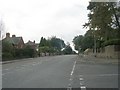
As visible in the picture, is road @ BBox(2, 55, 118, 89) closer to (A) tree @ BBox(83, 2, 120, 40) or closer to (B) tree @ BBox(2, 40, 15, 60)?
(A) tree @ BBox(83, 2, 120, 40)

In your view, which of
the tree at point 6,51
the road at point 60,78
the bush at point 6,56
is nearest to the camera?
the road at point 60,78

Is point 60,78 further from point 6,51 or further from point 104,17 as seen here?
point 6,51

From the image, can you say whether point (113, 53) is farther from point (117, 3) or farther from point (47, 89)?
point (47, 89)

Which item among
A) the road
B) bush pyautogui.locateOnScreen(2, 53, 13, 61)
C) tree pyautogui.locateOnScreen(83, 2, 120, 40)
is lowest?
the road

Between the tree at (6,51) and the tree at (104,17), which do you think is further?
the tree at (6,51)

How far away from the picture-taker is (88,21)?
51.2 meters

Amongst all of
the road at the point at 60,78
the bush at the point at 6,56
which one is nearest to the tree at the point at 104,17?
the road at the point at 60,78

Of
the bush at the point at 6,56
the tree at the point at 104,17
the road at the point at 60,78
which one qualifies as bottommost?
the road at the point at 60,78

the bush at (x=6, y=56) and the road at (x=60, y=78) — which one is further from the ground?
the bush at (x=6, y=56)

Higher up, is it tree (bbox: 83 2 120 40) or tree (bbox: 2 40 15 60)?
tree (bbox: 83 2 120 40)

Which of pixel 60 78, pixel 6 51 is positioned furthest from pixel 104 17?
pixel 6 51

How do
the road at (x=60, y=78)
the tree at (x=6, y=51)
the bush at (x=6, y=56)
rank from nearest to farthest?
the road at (x=60, y=78) → the bush at (x=6, y=56) → the tree at (x=6, y=51)

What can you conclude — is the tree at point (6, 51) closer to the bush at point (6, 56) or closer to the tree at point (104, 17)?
the bush at point (6, 56)

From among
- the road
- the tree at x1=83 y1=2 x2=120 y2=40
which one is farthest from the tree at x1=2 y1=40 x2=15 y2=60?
the road
